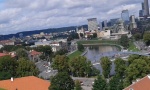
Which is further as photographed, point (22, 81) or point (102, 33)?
point (102, 33)

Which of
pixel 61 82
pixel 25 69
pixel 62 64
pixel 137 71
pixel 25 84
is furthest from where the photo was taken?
pixel 62 64

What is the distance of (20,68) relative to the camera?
44.8m

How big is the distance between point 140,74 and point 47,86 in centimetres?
863

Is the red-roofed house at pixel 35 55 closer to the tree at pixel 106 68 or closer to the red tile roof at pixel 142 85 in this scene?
the tree at pixel 106 68

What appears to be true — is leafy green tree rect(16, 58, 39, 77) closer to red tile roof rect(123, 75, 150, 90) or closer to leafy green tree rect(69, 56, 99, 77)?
leafy green tree rect(69, 56, 99, 77)

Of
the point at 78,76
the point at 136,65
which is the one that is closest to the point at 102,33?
the point at 78,76

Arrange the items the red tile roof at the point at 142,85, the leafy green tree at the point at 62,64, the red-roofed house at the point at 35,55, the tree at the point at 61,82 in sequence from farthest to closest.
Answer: the red-roofed house at the point at 35,55 → the leafy green tree at the point at 62,64 → the tree at the point at 61,82 → the red tile roof at the point at 142,85

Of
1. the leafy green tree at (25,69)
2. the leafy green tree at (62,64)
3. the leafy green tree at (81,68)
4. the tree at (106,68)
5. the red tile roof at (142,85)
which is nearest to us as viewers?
the red tile roof at (142,85)

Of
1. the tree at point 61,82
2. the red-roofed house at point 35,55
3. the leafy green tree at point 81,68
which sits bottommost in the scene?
the red-roofed house at point 35,55

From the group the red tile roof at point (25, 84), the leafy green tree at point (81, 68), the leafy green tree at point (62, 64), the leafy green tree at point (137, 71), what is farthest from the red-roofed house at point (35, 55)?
the red tile roof at point (25, 84)

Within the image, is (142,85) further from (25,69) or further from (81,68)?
(81,68)

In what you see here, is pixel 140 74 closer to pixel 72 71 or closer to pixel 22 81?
pixel 22 81

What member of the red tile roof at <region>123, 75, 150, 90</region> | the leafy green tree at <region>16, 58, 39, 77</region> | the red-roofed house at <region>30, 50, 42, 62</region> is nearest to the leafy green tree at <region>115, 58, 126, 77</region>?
the leafy green tree at <region>16, 58, 39, 77</region>

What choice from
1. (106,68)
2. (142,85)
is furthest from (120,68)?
(142,85)
